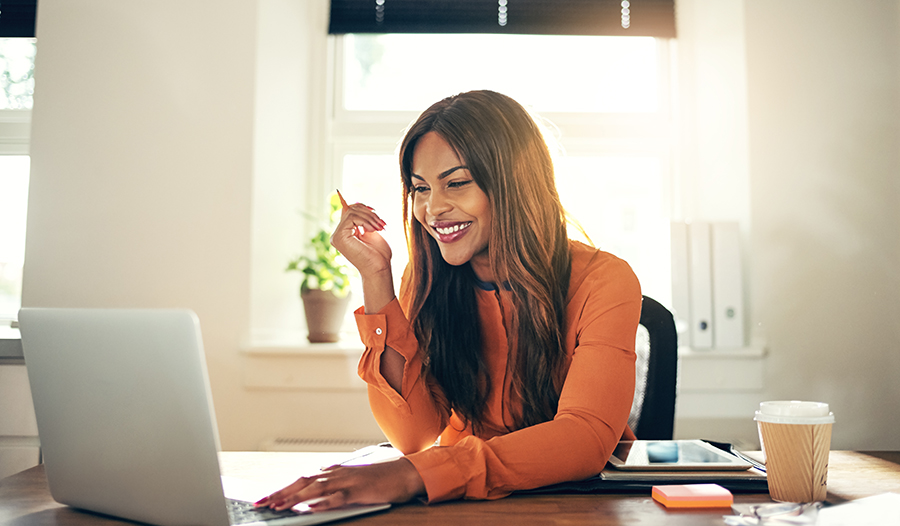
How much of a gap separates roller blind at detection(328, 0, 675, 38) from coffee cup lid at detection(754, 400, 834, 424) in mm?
1919

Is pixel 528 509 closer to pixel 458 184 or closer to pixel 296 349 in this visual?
pixel 458 184

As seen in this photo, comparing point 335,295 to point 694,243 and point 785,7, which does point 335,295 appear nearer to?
point 694,243

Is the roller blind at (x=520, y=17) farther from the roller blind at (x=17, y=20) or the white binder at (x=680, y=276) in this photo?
the roller blind at (x=17, y=20)

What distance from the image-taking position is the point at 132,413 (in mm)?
578

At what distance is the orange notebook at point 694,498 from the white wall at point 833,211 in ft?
4.86

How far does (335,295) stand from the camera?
6.72 feet

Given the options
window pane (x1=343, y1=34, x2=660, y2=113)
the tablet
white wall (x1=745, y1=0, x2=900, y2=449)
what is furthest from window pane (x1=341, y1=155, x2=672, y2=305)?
the tablet

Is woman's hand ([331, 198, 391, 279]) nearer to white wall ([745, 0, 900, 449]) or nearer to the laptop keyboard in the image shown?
the laptop keyboard

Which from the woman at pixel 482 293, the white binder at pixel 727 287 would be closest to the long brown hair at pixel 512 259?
the woman at pixel 482 293

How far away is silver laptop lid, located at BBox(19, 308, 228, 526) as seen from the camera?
0.55m

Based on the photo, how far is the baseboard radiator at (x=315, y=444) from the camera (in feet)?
6.33

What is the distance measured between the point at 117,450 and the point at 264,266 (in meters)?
1.50

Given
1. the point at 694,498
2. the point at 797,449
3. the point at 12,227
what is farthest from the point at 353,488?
the point at 12,227

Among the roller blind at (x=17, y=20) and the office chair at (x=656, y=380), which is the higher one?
the roller blind at (x=17, y=20)
